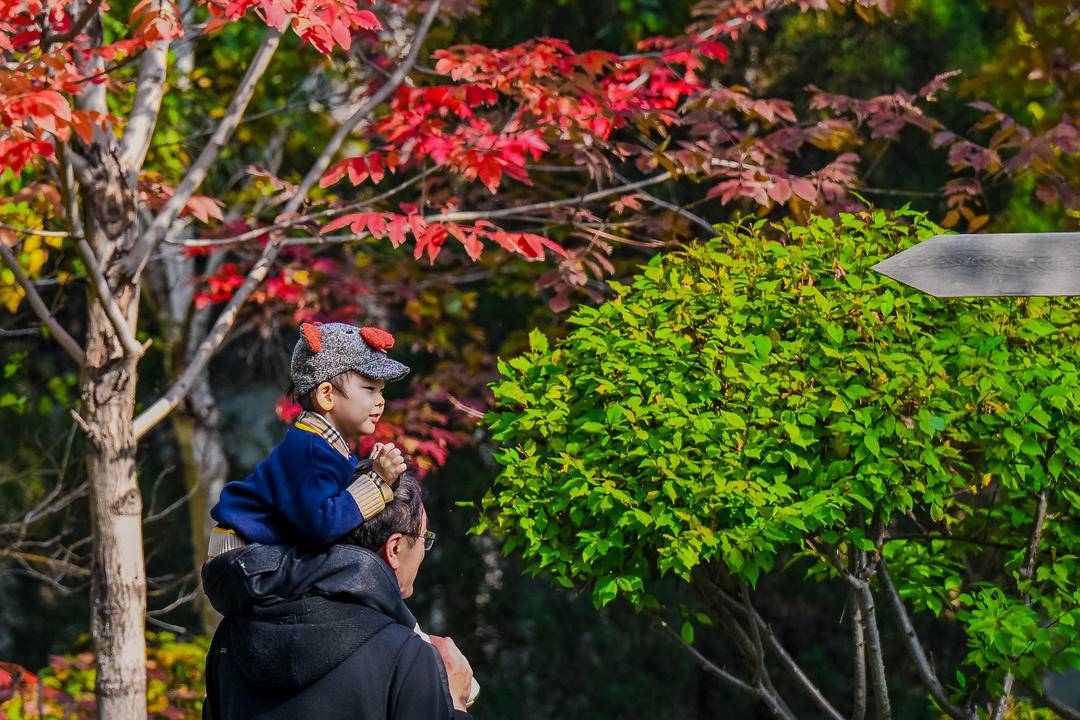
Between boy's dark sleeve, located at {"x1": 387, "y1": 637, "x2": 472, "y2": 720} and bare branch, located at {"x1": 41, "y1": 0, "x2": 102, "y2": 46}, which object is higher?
bare branch, located at {"x1": 41, "y1": 0, "x2": 102, "y2": 46}

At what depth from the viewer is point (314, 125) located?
794cm

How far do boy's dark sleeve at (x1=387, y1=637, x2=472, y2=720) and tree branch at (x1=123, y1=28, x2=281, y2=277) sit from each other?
8.52 feet

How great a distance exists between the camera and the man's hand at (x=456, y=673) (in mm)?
2744

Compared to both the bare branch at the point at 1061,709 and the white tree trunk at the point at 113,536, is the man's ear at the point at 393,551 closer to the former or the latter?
the white tree trunk at the point at 113,536

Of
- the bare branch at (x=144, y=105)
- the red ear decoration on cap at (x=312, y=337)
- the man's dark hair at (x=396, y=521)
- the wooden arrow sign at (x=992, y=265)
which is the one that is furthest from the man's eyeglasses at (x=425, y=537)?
the bare branch at (x=144, y=105)

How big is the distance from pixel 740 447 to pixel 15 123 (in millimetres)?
2431

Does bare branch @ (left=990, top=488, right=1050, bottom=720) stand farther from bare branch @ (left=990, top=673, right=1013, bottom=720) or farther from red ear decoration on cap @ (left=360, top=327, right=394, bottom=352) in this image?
red ear decoration on cap @ (left=360, top=327, right=394, bottom=352)

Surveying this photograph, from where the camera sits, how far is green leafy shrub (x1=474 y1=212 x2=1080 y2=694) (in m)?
3.59

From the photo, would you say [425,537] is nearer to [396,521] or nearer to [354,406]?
[396,521]

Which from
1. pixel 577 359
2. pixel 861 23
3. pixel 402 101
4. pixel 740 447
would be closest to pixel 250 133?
pixel 402 101

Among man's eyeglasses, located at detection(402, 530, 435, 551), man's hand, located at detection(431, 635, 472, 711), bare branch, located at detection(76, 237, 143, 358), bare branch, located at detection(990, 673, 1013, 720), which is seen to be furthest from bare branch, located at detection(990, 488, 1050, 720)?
bare branch, located at detection(76, 237, 143, 358)

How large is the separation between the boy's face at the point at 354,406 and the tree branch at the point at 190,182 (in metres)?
2.01

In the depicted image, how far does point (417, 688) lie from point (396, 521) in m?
0.37

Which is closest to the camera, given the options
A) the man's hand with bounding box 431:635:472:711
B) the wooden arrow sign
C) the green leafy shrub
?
the man's hand with bounding box 431:635:472:711
